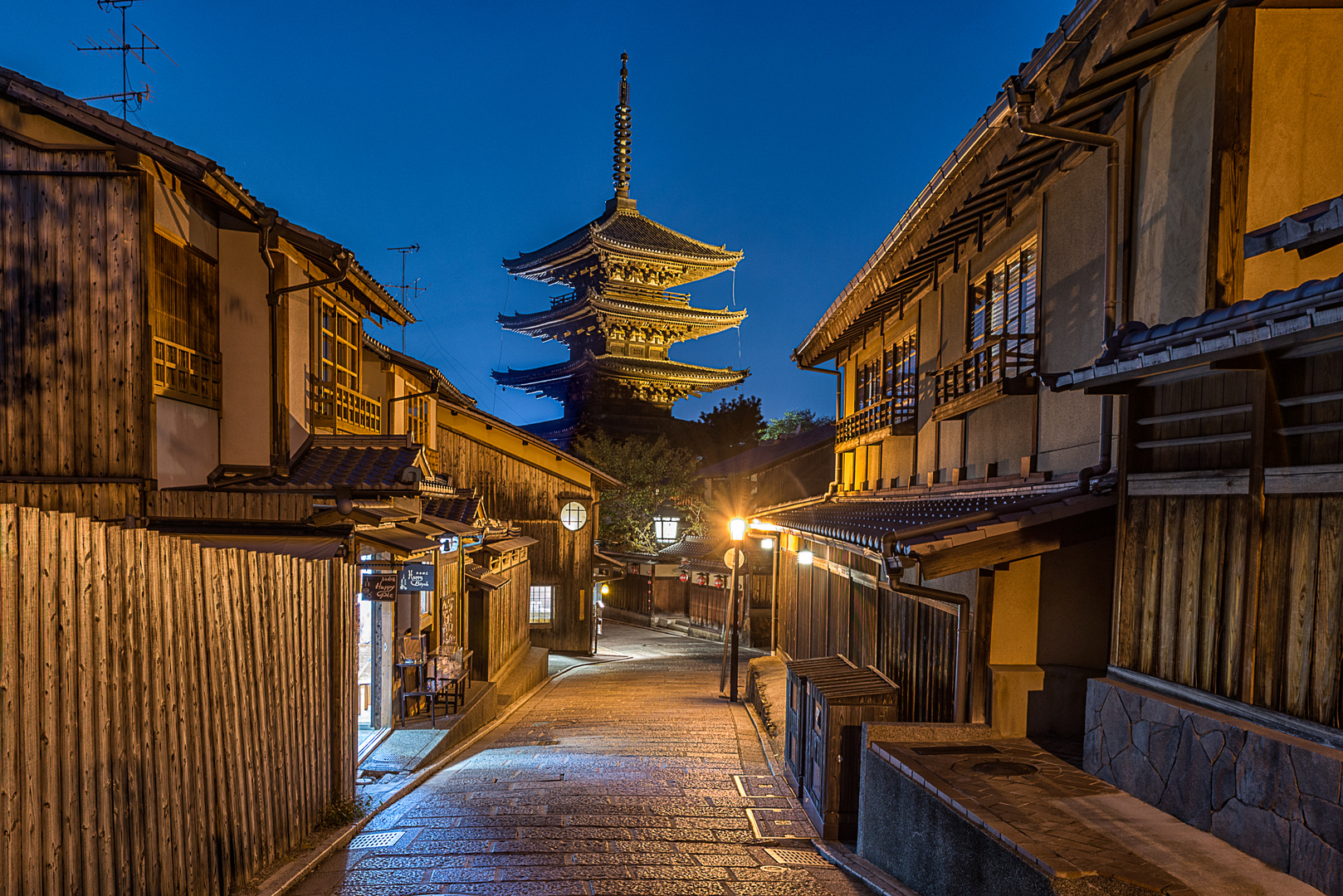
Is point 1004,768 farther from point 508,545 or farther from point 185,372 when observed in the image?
point 508,545

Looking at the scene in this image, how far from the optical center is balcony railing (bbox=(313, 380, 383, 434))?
12.7m

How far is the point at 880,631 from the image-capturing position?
34.3ft

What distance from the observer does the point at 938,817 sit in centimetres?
576

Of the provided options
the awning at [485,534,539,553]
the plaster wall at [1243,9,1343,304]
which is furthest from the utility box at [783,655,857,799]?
the awning at [485,534,539,553]

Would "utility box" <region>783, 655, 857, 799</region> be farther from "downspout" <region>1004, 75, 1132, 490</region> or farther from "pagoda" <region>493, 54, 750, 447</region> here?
"pagoda" <region>493, 54, 750, 447</region>

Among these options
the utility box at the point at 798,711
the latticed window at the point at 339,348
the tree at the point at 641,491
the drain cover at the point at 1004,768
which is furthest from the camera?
the tree at the point at 641,491

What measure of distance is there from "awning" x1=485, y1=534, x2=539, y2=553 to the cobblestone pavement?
5.77 metres

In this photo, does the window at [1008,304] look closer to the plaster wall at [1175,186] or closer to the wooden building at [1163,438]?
the wooden building at [1163,438]

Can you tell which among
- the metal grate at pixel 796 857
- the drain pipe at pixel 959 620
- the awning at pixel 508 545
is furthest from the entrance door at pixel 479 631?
the drain pipe at pixel 959 620

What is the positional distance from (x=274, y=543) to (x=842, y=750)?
8.22 metres

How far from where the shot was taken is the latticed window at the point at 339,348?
43.4 feet

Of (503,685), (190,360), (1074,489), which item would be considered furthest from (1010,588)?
(503,685)

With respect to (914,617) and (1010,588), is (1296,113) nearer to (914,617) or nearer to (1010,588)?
(1010,588)

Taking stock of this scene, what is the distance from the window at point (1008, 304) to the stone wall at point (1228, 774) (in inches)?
173
